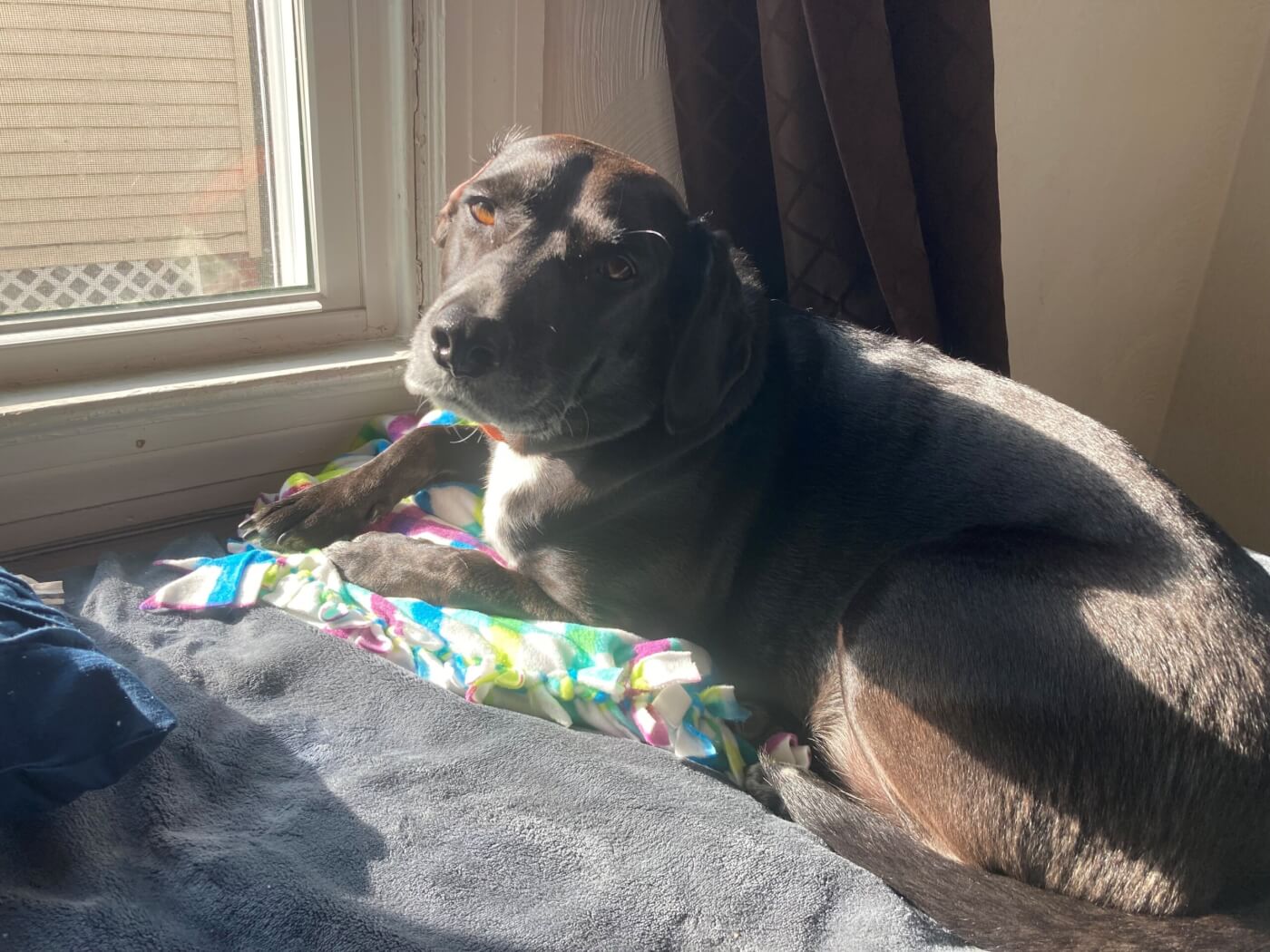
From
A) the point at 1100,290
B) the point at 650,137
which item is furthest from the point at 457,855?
the point at 1100,290

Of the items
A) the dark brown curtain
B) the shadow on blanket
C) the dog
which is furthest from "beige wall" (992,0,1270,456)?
the shadow on blanket

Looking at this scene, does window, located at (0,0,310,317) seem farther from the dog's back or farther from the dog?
the dog's back

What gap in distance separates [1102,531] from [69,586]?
167 cm

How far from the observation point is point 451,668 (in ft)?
4.89

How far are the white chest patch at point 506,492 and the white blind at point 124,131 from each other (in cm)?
78

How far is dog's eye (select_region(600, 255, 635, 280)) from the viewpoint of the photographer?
1.49 m

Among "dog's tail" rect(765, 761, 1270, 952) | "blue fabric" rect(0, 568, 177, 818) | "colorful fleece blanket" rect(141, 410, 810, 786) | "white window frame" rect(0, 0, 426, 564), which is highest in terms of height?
"white window frame" rect(0, 0, 426, 564)

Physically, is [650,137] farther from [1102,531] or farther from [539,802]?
[539,802]

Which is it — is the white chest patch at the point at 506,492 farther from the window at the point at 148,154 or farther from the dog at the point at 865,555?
the window at the point at 148,154

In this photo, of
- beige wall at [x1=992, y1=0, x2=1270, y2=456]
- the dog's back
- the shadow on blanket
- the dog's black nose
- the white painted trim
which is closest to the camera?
the shadow on blanket

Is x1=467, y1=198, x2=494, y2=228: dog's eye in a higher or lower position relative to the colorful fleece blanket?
higher

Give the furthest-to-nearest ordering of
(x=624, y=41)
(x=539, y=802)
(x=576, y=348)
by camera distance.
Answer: (x=624, y=41) < (x=576, y=348) < (x=539, y=802)

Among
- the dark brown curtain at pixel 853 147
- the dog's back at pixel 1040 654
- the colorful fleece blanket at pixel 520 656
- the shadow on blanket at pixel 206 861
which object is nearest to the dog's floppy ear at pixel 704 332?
the dog's back at pixel 1040 654

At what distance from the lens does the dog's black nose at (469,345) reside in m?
1.37
